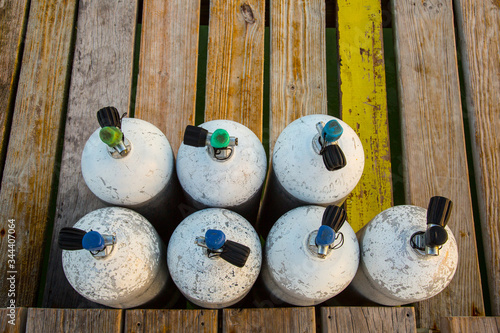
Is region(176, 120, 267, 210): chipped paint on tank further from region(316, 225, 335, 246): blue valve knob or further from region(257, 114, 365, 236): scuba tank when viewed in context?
region(316, 225, 335, 246): blue valve knob

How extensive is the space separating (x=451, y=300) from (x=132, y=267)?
4.01 feet

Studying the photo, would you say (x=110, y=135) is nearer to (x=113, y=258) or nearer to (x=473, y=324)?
(x=113, y=258)

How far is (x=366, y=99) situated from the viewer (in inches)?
62.1

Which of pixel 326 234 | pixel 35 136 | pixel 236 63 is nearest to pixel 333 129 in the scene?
pixel 326 234

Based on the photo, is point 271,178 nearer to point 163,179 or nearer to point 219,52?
point 163,179

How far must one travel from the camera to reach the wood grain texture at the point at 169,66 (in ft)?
5.02

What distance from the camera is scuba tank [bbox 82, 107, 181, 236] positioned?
3.43 ft

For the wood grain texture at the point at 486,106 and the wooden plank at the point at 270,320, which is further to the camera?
the wood grain texture at the point at 486,106

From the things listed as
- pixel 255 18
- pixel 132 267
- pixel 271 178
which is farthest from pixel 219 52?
pixel 132 267

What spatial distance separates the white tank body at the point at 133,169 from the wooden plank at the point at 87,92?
15.1 inches

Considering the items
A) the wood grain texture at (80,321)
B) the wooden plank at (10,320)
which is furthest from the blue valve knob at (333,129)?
the wooden plank at (10,320)

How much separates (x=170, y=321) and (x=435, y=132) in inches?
52.3

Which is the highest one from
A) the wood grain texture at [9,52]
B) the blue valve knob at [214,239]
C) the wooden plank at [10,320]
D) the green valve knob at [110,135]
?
the wood grain texture at [9,52]

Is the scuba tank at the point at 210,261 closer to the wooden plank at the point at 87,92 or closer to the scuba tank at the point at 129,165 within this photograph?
the scuba tank at the point at 129,165
